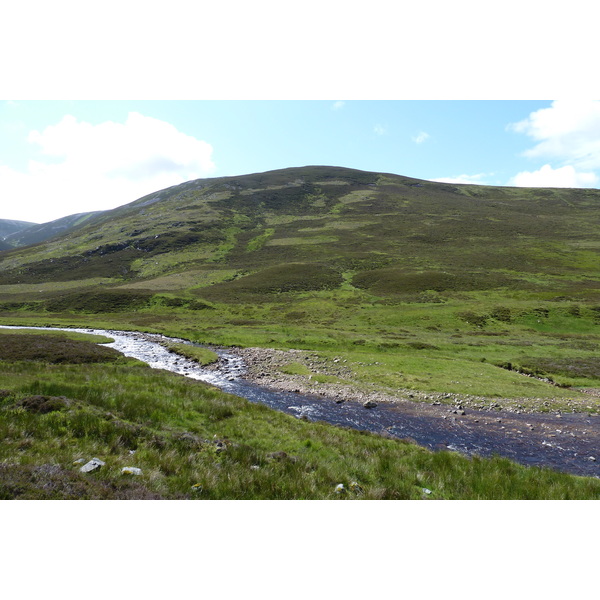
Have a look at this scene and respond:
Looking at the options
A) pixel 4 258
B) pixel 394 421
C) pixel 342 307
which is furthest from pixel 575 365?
pixel 4 258

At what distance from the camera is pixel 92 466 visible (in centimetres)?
686

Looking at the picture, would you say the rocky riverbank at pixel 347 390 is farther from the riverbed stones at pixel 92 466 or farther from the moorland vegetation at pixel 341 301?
the riverbed stones at pixel 92 466

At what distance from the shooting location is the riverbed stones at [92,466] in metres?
6.74

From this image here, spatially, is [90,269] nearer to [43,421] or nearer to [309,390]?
[309,390]

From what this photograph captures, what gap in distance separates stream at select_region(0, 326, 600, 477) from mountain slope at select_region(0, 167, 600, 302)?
49.6m

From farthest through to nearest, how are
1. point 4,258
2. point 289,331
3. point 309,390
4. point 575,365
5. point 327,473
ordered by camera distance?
point 4,258, point 289,331, point 575,365, point 309,390, point 327,473

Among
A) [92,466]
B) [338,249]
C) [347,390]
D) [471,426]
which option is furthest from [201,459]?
[338,249]

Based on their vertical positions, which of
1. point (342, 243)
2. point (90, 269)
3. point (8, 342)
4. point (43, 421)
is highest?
point (342, 243)

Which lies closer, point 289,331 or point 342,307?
point 289,331

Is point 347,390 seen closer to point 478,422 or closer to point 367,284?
point 478,422

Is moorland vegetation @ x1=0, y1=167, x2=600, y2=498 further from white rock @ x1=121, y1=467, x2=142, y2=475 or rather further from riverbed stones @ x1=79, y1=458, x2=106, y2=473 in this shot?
riverbed stones @ x1=79, y1=458, x2=106, y2=473

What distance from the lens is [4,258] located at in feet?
542

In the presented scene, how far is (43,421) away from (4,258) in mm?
209263

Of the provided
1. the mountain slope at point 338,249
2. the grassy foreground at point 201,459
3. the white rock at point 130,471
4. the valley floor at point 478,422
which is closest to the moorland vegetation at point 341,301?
the grassy foreground at point 201,459
